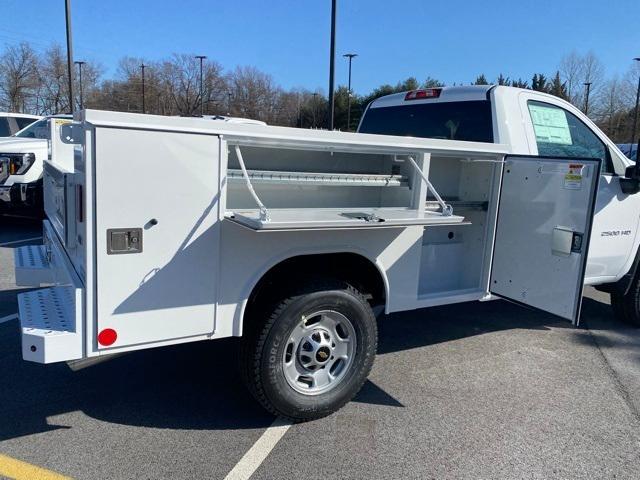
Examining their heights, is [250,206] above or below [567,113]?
below

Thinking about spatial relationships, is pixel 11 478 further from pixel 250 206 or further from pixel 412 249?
pixel 412 249

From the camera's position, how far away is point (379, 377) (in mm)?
4098

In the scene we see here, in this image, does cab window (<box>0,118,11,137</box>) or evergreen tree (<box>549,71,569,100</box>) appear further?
evergreen tree (<box>549,71,569,100</box>)

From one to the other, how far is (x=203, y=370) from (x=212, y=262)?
1528 mm

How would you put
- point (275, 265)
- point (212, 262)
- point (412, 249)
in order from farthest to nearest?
point (412, 249), point (275, 265), point (212, 262)

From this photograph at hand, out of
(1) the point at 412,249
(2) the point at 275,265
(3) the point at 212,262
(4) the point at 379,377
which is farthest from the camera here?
(4) the point at 379,377

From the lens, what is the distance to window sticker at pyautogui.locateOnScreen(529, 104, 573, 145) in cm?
467

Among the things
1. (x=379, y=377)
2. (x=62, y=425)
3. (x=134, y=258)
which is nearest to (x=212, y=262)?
(x=134, y=258)

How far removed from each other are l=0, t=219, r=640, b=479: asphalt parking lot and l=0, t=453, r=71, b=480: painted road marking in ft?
0.11

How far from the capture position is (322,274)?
3.41 m

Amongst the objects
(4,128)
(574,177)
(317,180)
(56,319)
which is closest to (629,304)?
(574,177)

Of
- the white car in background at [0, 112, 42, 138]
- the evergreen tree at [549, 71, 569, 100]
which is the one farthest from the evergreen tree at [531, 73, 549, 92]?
the white car in background at [0, 112, 42, 138]

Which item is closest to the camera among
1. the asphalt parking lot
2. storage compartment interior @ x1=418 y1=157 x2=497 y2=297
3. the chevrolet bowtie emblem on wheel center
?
the asphalt parking lot

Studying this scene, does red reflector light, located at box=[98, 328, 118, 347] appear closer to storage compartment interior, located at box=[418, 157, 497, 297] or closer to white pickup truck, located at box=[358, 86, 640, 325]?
storage compartment interior, located at box=[418, 157, 497, 297]
